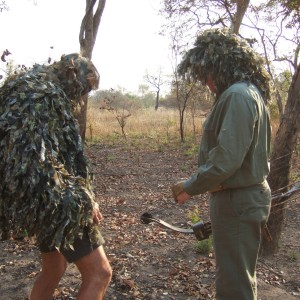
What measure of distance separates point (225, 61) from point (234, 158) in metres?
0.56

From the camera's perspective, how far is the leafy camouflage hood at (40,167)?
6.90ft

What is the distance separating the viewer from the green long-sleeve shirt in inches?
84.2

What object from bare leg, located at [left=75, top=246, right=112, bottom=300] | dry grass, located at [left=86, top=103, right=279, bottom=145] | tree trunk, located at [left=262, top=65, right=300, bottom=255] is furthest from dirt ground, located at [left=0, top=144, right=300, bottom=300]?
dry grass, located at [left=86, top=103, right=279, bottom=145]

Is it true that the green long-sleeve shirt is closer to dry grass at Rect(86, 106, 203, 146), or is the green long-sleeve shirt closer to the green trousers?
the green trousers

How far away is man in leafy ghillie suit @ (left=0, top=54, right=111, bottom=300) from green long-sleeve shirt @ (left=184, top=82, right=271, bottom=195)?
1.94ft

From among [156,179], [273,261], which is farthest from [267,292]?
[156,179]

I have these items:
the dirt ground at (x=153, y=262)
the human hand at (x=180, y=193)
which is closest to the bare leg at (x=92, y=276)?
the human hand at (x=180, y=193)

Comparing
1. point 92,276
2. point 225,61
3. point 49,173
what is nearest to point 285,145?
point 225,61

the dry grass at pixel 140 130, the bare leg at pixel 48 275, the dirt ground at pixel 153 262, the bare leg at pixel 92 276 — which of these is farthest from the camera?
the dry grass at pixel 140 130

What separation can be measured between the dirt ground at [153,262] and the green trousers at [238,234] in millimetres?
1147

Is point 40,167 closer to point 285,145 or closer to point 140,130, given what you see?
point 285,145

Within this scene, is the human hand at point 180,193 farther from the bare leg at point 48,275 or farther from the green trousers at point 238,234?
the bare leg at point 48,275

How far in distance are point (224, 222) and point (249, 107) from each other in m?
0.63

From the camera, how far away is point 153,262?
4160 millimetres
